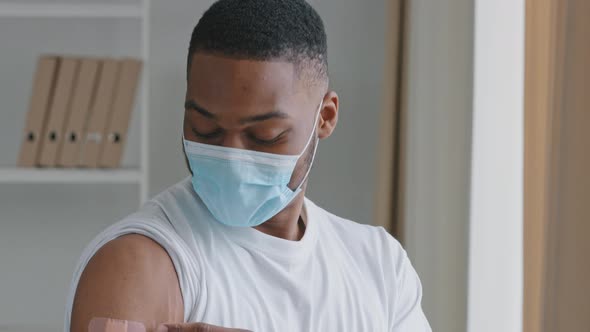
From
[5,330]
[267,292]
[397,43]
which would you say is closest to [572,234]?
[267,292]

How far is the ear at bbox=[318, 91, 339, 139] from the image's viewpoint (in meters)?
1.21

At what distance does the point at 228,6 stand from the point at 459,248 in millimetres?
1480

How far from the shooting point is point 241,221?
45.1 inches

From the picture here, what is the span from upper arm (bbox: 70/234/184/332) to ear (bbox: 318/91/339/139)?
0.98ft

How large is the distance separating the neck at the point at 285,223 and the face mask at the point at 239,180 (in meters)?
0.04

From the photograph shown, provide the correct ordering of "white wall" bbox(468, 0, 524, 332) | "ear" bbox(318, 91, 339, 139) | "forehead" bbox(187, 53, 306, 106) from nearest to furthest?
1. "forehead" bbox(187, 53, 306, 106)
2. "ear" bbox(318, 91, 339, 139)
3. "white wall" bbox(468, 0, 524, 332)

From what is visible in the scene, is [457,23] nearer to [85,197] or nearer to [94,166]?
[94,166]

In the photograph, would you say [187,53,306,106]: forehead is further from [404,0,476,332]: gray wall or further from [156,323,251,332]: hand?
[404,0,476,332]: gray wall

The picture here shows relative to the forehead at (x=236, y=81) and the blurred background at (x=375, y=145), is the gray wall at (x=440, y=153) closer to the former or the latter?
the blurred background at (x=375, y=145)

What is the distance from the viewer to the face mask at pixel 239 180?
109cm

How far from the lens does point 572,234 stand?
4.15ft

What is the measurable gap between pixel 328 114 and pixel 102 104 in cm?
171

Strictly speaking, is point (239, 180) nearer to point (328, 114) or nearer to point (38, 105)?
point (328, 114)

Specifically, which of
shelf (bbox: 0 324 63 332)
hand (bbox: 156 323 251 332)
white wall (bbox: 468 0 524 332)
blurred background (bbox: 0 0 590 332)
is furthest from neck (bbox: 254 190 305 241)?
shelf (bbox: 0 324 63 332)
